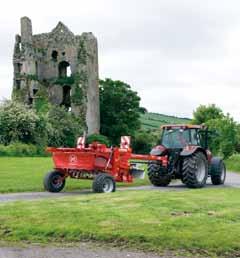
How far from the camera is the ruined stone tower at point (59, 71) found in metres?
82.1

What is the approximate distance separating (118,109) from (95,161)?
69.2m

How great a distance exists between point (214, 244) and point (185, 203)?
14.1 feet

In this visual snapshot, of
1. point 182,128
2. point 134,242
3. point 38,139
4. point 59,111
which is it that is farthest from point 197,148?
point 59,111

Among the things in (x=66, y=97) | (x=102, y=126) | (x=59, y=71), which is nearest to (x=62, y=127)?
(x=66, y=97)

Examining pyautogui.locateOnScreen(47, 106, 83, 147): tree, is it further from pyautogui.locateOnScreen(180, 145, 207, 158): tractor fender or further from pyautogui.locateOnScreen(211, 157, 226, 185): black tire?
pyautogui.locateOnScreen(180, 145, 207, 158): tractor fender

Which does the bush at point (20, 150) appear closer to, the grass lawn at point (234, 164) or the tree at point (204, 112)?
the grass lawn at point (234, 164)

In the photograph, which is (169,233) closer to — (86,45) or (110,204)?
(110,204)

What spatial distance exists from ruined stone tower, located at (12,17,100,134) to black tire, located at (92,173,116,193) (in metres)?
58.3

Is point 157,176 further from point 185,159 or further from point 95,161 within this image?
point 95,161

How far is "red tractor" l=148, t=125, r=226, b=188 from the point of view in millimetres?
25484

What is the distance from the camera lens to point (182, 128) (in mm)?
27188

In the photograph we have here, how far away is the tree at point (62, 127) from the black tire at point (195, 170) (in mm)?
44779

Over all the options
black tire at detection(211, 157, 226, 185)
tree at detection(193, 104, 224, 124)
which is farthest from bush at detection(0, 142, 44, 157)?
tree at detection(193, 104, 224, 124)

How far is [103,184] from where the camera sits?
901 inches
